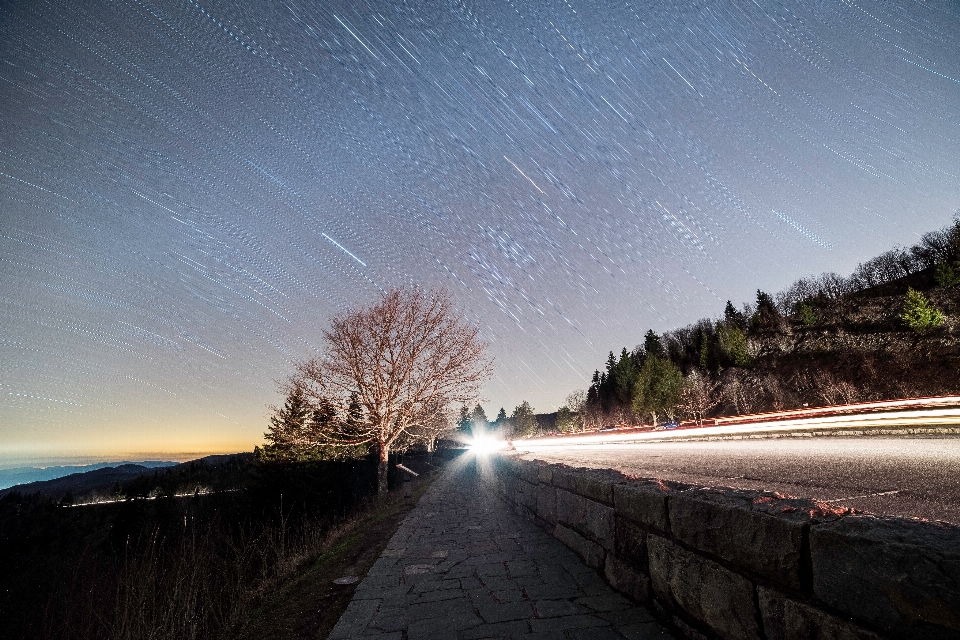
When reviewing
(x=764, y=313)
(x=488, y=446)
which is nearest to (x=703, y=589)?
(x=488, y=446)

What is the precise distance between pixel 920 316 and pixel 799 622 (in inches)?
3091

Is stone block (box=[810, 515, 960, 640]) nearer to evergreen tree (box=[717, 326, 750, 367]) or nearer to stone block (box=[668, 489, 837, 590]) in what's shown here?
stone block (box=[668, 489, 837, 590])

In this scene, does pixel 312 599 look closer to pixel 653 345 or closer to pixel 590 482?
pixel 590 482

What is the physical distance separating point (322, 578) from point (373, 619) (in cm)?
228

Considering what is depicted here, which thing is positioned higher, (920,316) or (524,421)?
(920,316)

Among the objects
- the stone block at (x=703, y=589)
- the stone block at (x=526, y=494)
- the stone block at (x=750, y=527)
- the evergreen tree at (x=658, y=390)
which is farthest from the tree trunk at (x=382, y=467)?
the evergreen tree at (x=658, y=390)

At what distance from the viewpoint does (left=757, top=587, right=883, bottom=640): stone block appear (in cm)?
172

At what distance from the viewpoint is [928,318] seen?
5403cm

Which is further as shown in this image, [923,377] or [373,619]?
[923,377]

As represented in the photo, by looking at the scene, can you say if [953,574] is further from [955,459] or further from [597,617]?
[955,459]

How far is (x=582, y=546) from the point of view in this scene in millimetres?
4824

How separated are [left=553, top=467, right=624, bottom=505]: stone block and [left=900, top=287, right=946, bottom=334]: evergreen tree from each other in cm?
7609

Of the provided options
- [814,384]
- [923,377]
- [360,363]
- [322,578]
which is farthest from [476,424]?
[322,578]

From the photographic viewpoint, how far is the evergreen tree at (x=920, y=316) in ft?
178
